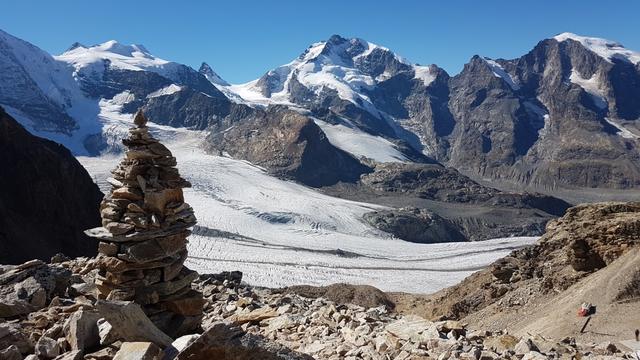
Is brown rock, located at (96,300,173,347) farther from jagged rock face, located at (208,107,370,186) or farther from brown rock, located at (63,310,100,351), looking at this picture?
jagged rock face, located at (208,107,370,186)

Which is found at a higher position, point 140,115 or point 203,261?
point 140,115

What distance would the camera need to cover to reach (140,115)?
925 centimetres

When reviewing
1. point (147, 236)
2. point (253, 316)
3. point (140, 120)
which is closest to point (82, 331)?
point (147, 236)

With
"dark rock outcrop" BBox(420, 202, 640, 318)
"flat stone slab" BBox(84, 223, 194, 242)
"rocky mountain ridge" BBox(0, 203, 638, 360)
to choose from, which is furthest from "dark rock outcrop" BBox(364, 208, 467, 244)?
"flat stone slab" BBox(84, 223, 194, 242)

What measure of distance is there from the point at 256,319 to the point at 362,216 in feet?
319

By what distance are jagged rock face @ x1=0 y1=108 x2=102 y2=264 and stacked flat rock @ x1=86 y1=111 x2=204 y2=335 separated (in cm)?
3437

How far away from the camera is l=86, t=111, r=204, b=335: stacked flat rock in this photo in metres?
8.86

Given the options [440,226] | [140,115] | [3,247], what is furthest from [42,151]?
[440,226]

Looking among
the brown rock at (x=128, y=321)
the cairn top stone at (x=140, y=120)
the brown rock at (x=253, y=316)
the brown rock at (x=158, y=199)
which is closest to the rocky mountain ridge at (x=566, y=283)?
the brown rock at (x=253, y=316)

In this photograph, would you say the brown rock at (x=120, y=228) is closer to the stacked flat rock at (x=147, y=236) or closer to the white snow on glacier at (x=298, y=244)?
the stacked flat rock at (x=147, y=236)

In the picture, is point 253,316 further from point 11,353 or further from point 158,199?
point 11,353

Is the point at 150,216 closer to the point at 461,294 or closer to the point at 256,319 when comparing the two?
the point at 256,319

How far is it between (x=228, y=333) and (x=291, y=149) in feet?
536

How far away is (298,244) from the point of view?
273ft
